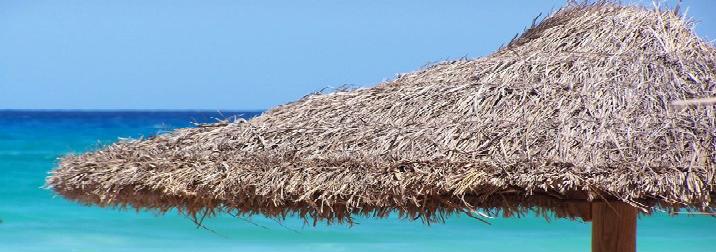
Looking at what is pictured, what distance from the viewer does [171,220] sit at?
38.5 feet

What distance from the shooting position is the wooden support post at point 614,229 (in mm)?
3803

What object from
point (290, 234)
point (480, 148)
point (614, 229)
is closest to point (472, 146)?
point (480, 148)

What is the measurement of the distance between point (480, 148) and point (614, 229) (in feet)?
2.77

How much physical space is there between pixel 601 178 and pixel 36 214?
999cm

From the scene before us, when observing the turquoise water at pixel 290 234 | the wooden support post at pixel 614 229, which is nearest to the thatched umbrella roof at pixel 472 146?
the wooden support post at pixel 614 229

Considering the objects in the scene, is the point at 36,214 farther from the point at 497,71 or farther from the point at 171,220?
the point at 497,71

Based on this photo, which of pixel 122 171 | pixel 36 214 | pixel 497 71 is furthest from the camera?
pixel 36 214

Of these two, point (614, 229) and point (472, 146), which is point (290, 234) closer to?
point (614, 229)

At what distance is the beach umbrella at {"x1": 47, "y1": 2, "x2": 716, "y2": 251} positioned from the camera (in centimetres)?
311

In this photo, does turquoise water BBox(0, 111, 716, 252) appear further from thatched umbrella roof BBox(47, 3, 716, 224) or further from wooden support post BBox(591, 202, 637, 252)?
thatched umbrella roof BBox(47, 3, 716, 224)

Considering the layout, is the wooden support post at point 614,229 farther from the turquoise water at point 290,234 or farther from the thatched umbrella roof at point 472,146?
the turquoise water at point 290,234

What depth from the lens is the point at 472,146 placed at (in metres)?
3.24

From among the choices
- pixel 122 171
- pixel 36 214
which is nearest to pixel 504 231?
pixel 36 214

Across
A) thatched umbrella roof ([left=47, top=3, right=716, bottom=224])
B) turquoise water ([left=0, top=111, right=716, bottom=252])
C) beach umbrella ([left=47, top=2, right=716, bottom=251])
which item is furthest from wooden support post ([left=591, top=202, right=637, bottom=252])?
turquoise water ([left=0, top=111, right=716, bottom=252])
